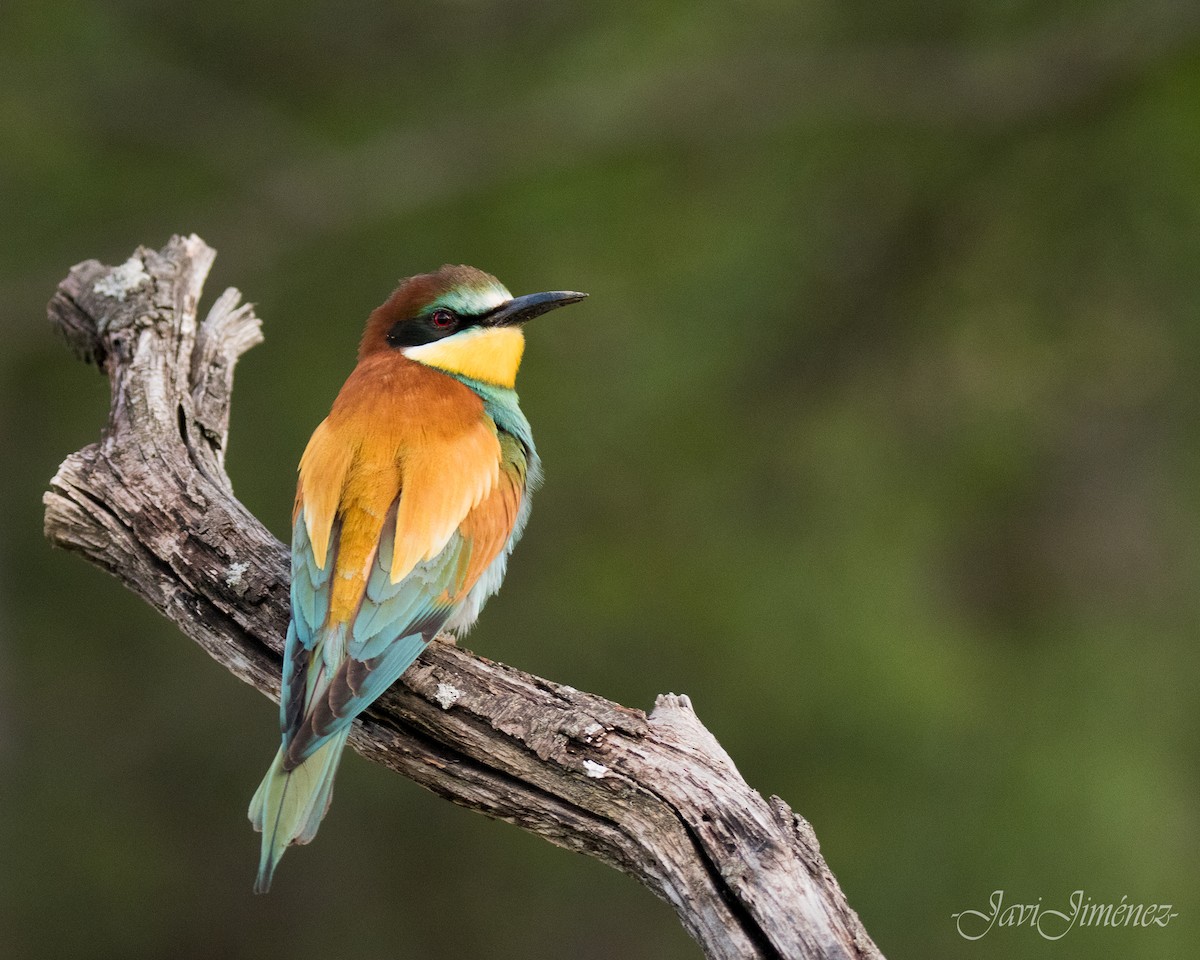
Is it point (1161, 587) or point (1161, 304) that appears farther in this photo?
point (1161, 587)

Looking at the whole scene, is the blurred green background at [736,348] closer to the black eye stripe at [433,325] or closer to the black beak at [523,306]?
the black beak at [523,306]

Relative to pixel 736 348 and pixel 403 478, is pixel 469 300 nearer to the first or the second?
pixel 403 478

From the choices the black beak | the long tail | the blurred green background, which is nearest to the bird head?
the black beak

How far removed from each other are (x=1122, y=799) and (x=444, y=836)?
2778 millimetres

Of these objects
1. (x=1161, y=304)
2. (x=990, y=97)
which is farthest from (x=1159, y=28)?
(x=1161, y=304)

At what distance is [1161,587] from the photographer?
6422mm

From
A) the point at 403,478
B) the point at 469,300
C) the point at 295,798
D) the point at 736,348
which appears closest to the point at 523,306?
the point at 469,300

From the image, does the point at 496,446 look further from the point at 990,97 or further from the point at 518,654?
the point at 990,97

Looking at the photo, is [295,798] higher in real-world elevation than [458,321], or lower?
lower

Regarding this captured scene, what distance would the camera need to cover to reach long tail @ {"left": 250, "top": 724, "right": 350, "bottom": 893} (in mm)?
2758

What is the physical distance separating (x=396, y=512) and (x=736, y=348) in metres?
2.77

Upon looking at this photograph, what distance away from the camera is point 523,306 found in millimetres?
3873
